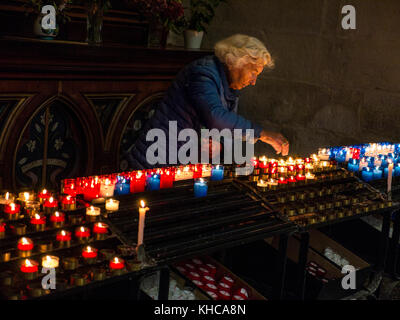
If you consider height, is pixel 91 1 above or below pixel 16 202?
above

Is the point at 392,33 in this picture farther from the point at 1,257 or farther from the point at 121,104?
the point at 1,257

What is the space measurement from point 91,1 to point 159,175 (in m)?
2.48

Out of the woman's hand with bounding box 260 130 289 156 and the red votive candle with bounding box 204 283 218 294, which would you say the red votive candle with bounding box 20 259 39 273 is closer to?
the red votive candle with bounding box 204 283 218 294

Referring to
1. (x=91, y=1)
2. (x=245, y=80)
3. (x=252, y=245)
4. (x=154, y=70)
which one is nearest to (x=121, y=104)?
(x=154, y=70)

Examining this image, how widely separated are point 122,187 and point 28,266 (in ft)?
2.52

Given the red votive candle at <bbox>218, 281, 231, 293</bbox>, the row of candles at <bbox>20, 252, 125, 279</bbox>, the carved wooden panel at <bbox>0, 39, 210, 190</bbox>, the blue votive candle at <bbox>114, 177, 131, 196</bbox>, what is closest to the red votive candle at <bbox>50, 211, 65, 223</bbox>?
the row of candles at <bbox>20, 252, 125, 279</bbox>

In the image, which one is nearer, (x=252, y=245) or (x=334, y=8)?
(x=252, y=245)

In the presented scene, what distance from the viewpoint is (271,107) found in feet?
18.7

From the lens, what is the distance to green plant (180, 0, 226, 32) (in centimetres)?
562

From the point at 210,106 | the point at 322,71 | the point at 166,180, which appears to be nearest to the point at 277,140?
the point at 210,106

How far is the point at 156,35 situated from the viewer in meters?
5.48

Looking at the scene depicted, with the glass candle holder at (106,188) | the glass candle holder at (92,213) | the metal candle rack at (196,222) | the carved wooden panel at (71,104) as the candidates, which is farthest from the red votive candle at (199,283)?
the carved wooden panel at (71,104)

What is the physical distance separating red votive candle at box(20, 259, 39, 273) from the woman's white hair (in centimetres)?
177

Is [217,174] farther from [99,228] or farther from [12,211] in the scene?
[12,211]
